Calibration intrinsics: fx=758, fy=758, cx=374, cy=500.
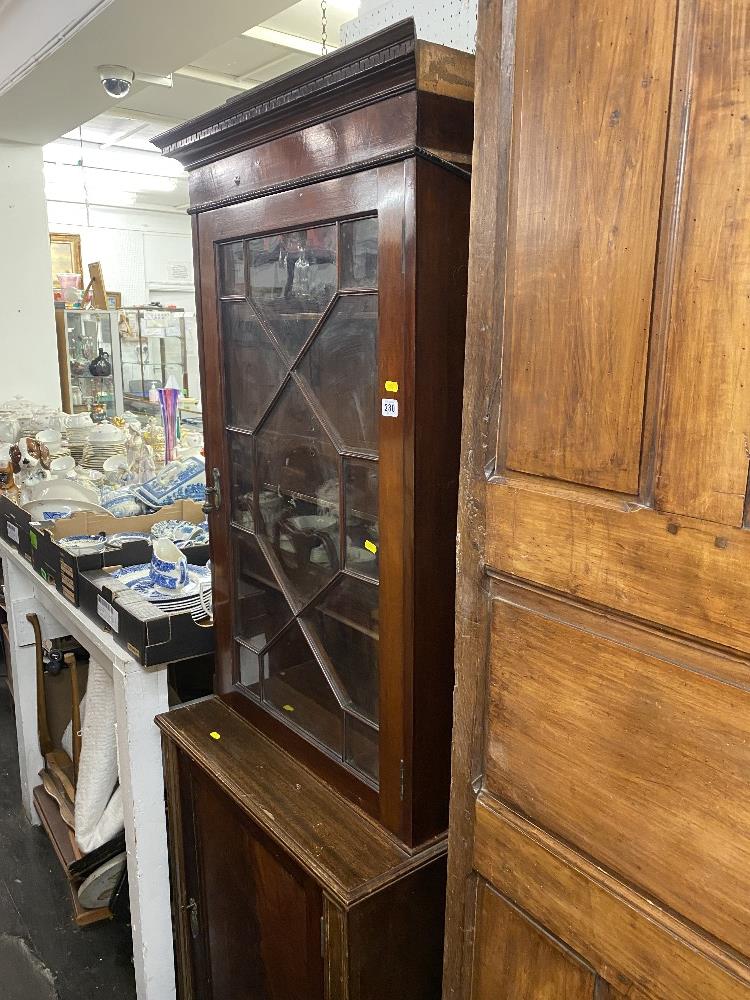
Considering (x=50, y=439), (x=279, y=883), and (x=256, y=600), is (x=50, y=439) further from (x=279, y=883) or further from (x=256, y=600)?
(x=279, y=883)

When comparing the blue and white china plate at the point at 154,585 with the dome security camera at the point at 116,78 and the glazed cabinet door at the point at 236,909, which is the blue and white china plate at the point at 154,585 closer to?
the glazed cabinet door at the point at 236,909

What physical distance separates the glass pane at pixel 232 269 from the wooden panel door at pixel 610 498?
2.21ft

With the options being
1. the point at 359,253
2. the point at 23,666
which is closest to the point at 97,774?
the point at 23,666

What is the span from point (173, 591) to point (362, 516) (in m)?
0.75

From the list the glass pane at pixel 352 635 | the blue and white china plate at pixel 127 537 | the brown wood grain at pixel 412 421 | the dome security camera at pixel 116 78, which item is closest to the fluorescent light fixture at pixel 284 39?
the dome security camera at pixel 116 78

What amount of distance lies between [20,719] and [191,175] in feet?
6.50

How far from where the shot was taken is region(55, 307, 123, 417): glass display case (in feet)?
17.9

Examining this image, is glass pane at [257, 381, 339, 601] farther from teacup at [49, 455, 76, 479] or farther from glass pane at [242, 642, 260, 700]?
teacup at [49, 455, 76, 479]

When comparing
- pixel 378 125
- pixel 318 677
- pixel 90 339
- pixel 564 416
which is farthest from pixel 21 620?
pixel 90 339

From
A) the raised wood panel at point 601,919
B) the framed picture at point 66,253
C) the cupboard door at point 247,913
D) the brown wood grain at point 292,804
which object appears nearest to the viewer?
the raised wood panel at point 601,919

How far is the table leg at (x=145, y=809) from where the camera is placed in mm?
1679

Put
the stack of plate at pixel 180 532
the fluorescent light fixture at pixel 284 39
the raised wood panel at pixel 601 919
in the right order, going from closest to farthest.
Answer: the raised wood panel at pixel 601 919
the stack of plate at pixel 180 532
the fluorescent light fixture at pixel 284 39

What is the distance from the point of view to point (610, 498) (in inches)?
27.3

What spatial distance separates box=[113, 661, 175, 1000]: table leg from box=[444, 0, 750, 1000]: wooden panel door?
1.03m
